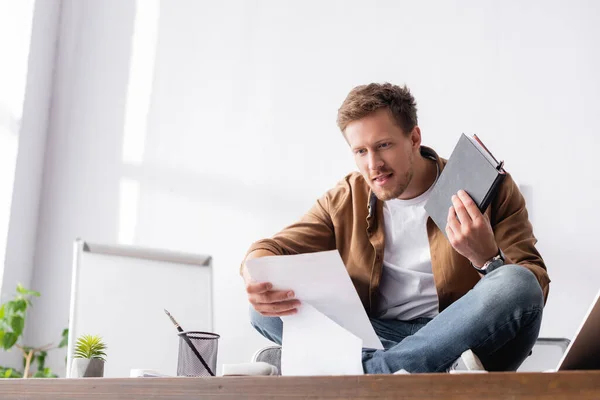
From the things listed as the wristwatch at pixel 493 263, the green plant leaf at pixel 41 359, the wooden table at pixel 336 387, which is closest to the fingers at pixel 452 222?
the wristwatch at pixel 493 263

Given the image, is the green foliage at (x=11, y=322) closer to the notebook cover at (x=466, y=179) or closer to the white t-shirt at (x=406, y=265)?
the white t-shirt at (x=406, y=265)

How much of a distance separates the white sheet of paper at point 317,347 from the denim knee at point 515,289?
0.89 ft

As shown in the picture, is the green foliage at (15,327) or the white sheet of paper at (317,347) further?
the green foliage at (15,327)

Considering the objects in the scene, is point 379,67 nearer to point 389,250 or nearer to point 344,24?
point 344,24

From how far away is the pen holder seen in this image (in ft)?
3.91

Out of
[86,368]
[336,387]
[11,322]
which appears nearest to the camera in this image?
[336,387]

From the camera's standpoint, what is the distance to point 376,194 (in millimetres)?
1770

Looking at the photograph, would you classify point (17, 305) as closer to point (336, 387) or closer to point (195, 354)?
point (195, 354)

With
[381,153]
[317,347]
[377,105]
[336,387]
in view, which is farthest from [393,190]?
[336,387]

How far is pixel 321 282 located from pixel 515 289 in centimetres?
33

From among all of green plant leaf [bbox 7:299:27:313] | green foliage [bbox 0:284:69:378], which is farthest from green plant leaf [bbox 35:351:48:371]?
green plant leaf [bbox 7:299:27:313]

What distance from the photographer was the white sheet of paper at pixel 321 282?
1177mm

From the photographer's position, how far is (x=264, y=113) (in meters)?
3.12

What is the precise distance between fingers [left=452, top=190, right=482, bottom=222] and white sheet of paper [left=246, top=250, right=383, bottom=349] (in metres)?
0.30
